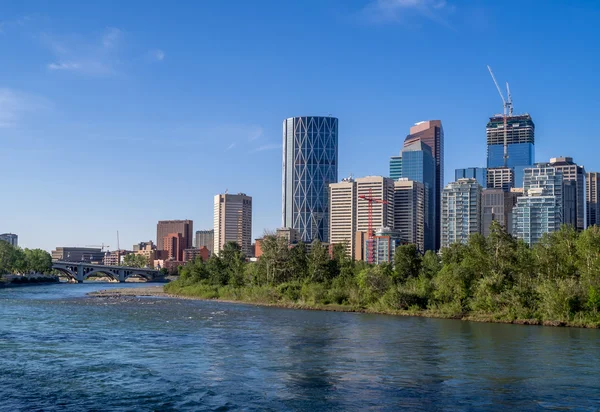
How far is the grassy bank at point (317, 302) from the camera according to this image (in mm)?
87125

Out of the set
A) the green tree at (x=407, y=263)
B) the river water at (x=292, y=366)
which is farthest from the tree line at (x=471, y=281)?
the river water at (x=292, y=366)

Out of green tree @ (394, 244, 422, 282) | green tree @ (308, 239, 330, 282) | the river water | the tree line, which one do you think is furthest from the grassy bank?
green tree @ (394, 244, 422, 282)

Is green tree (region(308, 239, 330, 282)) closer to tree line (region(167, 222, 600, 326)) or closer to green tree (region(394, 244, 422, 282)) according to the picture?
tree line (region(167, 222, 600, 326))

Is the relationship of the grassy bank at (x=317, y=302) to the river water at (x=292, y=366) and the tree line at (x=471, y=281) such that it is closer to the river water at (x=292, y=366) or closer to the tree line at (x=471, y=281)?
the tree line at (x=471, y=281)

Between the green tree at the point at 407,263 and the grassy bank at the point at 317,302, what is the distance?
12385 mm

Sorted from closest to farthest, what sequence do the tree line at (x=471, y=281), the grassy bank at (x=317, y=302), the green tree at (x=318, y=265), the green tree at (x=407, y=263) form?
the tree line at (x=471, y=281)
the grassy bank at (x=317, y=302)
the green tree at (x=407, y=263)
the green tree at (x=318, y=265)

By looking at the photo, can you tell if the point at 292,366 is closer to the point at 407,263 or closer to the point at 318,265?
the point at 407,263

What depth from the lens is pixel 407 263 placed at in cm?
11950

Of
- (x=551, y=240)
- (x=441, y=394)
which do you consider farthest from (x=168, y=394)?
(x=551, y=240)

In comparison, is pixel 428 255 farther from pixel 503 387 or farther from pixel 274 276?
pixel 503 387

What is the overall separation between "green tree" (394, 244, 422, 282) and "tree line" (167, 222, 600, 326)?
174 mm

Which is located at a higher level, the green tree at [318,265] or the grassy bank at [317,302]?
the green tree at [318,265]

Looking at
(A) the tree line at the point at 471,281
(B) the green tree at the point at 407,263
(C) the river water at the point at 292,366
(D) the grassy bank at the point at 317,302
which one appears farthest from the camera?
(B) the green tree at the point at 407,263

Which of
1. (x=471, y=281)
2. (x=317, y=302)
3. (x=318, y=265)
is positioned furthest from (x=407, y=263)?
(x=471, y=281)
